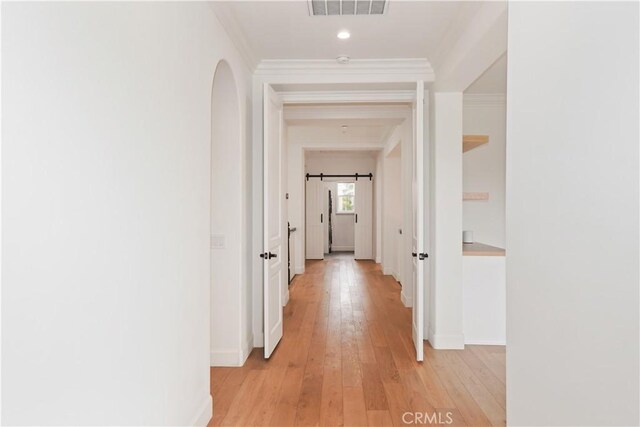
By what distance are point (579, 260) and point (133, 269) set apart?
5.04 ft

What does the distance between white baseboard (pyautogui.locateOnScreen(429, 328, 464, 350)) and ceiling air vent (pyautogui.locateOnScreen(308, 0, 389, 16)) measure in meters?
2.80

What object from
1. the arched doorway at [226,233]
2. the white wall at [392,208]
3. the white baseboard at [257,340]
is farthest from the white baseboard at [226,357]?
the white wall at [392,208]

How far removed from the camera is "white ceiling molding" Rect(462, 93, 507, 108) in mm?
4402

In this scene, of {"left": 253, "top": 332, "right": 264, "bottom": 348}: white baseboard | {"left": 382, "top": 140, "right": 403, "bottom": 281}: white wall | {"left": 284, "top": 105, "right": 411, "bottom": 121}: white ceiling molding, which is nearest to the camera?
{"left": 253, "top": 332, "right": 264, "bottom": 348}: white baseboard

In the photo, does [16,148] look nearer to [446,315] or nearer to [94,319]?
[94,319]

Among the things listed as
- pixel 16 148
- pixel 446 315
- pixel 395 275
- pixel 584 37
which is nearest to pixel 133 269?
pixel 16 148

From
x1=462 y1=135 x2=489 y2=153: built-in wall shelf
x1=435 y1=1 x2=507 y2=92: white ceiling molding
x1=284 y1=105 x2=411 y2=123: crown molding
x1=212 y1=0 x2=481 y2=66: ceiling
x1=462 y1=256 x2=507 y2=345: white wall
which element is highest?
x1=212 y1=0 x2=481 y2=66: ceiling

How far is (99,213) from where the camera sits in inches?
48.4

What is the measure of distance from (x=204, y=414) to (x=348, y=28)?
2.77 metres

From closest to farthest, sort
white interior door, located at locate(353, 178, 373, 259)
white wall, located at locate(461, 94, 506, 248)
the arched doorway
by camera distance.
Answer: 1. the arched doorway
2. white wall, located at locate(461, 94, 506, 248)
3. white interior door, located at locate(353, 178, 373, 259)

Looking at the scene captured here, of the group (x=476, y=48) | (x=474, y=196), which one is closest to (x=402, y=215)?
(x=474, y=196)

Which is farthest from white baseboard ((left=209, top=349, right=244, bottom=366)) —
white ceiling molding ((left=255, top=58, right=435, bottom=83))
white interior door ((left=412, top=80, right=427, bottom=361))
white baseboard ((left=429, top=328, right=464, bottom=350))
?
white ceiling molding ((left=255, top=58, right=435, bottom=83))

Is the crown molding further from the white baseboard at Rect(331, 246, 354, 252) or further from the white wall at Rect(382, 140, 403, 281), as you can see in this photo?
the white baseboard at Rect(331, 246, 354, 252)

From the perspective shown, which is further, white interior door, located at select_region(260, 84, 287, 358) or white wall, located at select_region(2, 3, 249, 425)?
white interior door, located at select_region(260, 84, 287, 358)
